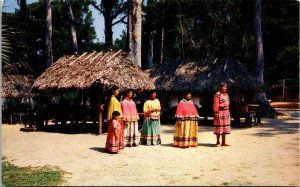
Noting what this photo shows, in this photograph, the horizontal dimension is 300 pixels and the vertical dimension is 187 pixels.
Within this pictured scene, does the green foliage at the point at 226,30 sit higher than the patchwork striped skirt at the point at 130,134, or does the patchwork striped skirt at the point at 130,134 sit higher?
the green foliage at the point at 226,30

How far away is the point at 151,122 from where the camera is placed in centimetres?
1012

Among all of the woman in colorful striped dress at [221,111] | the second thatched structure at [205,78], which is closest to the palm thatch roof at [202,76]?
the second thatched structure at [205,78]

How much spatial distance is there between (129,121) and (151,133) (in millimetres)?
772

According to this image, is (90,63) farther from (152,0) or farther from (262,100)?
(152,0)

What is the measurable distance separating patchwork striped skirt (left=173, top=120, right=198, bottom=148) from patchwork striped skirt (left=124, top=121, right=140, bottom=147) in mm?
1187

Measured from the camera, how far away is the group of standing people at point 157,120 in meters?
9.61

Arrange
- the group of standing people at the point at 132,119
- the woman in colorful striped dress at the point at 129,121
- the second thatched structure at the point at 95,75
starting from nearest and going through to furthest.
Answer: the group of standing people at the point at 132,119 < the woman in colorful striped dress at the point at 129,121 < the second thatched structure at the point at 95,75

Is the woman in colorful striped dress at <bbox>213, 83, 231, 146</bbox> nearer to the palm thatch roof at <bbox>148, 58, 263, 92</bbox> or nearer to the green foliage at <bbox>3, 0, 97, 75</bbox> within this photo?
the palm thatch roof at <bbox>148, 58, 263, 92</bbox>

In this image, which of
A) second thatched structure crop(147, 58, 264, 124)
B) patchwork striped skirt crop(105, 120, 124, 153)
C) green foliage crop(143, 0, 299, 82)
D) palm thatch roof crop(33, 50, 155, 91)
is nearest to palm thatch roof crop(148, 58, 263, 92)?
second thatched structure crop(147, 58, 264, 124)

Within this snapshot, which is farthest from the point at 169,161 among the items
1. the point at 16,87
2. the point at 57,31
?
the point at 57,31

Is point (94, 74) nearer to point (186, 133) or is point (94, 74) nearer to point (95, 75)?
point (95, 75)

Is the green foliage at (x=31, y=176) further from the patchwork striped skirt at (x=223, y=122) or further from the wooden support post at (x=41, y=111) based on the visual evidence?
the wooden support post at (x=41, y=111)

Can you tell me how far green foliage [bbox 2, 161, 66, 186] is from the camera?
600 centimetres

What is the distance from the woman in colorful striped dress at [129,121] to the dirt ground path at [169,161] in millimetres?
424
